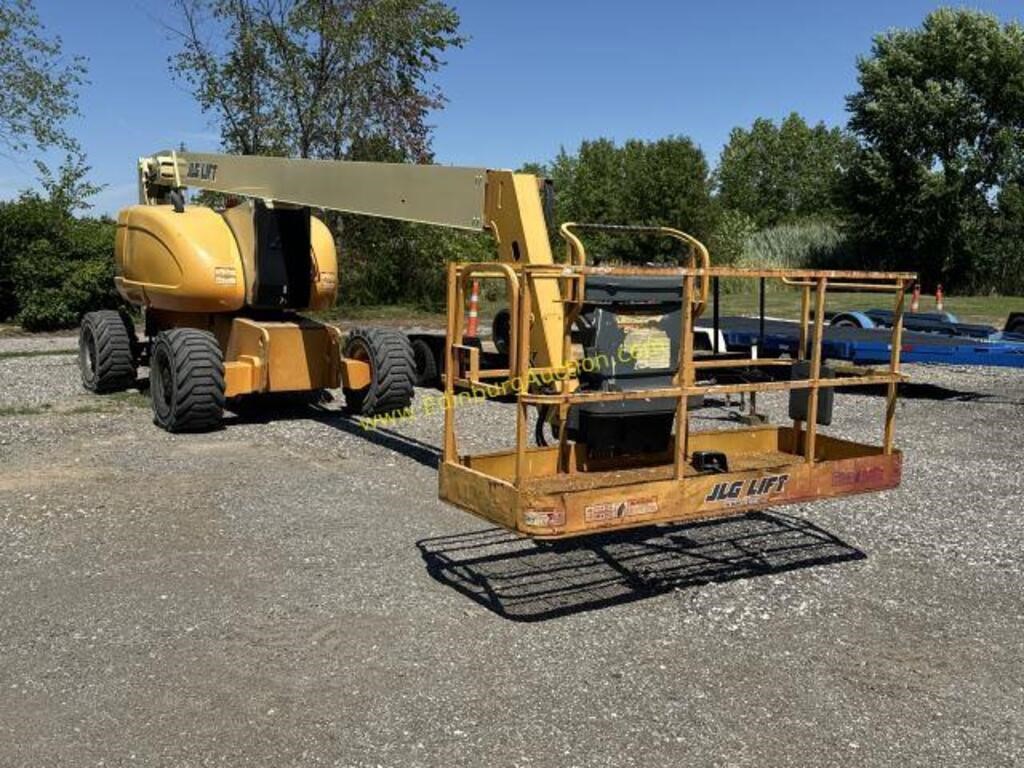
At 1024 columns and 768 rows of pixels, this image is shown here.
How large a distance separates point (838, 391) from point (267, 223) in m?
7.37

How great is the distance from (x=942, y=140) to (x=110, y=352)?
36.4 m

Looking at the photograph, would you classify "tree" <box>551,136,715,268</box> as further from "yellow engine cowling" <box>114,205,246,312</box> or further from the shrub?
"yellow engine cowling" <box>114,205,246,312</box>

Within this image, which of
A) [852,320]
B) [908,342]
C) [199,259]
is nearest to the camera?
[199,259]

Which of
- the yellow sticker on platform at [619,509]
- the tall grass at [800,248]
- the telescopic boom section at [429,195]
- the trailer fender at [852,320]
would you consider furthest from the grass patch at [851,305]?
the yellow sticker on platform at [619,509]

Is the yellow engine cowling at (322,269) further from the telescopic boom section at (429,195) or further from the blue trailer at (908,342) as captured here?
the blue trailer at (908,342)

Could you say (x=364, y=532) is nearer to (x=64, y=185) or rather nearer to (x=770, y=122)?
(x=64, y=185)

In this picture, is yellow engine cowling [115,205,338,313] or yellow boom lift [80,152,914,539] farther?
yellow engine cowling [115,205,338,313]

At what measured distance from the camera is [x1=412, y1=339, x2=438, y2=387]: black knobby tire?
12711 mm

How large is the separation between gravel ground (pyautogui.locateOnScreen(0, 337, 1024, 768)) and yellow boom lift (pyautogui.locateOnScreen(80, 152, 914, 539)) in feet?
1.74

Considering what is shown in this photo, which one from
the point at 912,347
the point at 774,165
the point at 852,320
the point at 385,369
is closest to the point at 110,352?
the point at 385,369

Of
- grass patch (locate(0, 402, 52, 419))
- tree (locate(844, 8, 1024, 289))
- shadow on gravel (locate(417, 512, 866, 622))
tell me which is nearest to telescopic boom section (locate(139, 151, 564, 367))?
shadow on gravel (locate(417, 512, 866, 622))

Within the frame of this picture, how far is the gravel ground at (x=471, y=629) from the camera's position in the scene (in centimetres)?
384

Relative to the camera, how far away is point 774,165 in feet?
272

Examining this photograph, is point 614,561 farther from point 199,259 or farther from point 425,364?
point 425,364
